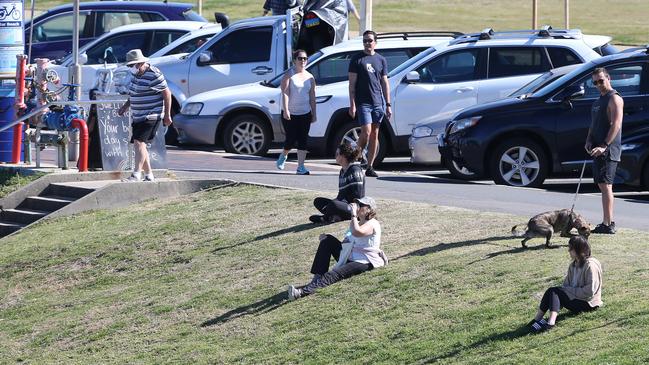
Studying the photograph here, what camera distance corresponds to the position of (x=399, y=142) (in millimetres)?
19172

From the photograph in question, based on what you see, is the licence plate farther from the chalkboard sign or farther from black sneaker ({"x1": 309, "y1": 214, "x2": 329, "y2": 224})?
black sneaker ({"x1": 309, "y1": 214, "x2": 329, "y2": 224})

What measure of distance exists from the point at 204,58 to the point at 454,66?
4.69 meters

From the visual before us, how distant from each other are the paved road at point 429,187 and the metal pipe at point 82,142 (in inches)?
49.8

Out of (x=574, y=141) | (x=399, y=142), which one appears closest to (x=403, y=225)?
(x=574, y=141)

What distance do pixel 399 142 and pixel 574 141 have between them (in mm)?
3271

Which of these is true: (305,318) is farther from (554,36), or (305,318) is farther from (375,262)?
(554,36)

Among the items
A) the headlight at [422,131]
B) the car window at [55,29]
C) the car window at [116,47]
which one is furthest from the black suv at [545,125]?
the car window at [55,29]

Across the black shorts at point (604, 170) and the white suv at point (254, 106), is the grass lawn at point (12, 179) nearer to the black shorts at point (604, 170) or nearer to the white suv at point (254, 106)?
the white suv at point (254, 106)

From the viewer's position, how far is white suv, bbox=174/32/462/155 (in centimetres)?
2019

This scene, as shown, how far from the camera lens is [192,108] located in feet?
67.8

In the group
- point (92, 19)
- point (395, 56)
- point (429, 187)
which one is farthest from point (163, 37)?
point (429, 187)

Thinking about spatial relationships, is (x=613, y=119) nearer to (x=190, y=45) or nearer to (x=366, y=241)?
(x=366, y=241)

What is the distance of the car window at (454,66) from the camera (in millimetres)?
19109

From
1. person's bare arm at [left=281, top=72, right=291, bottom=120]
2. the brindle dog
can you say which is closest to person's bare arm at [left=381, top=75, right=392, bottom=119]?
person's bare arm at [left=281, top=72, right=291, bottom=120]
